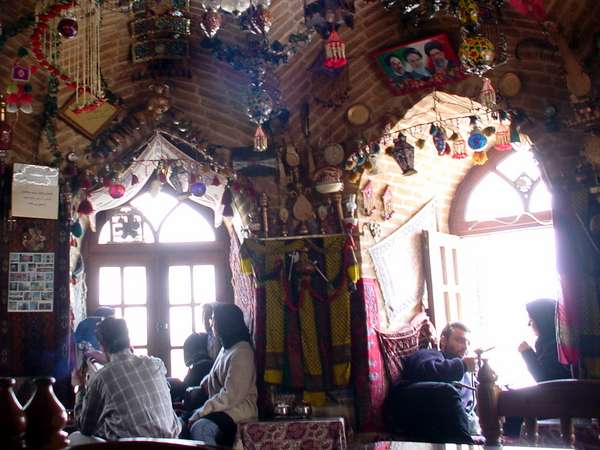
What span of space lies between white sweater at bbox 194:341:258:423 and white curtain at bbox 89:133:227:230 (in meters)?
1.38

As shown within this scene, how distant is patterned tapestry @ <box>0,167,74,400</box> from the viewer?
18.6 ft

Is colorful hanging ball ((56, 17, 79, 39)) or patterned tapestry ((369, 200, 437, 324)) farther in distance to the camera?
patterned tapestry ((369, 200, 437, 324))

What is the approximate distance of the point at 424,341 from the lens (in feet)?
21.1

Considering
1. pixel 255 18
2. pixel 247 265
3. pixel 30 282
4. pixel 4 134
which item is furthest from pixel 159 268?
pixel 255 18

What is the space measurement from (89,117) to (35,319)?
1527 mm

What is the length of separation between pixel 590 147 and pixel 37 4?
3774 mm

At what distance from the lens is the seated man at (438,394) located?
552cm

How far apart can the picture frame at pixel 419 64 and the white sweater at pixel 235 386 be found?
2233 mm

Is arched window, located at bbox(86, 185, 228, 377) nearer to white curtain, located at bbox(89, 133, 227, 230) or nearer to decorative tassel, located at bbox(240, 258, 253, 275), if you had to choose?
white curtain, located at bbox(89, 133, 227, 230)

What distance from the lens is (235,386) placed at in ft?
18.5

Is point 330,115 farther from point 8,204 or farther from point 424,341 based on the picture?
point 8,204

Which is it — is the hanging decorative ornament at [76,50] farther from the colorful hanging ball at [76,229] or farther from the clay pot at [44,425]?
the clay pot at [44,425]

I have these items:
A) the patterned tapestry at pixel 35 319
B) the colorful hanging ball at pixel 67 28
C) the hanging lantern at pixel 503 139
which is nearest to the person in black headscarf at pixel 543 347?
the hanging lantern at pixel 503 139

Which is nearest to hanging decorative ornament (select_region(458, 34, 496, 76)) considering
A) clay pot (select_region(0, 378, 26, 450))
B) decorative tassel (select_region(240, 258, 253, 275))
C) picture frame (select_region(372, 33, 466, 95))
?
picture frame (select_region(372, 33, 466, 95))
